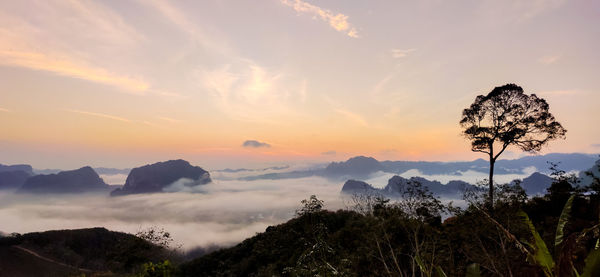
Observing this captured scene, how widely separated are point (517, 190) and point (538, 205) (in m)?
9.67

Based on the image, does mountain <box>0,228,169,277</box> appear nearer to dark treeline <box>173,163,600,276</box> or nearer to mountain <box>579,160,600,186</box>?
dark treeline <box>173,163,600,276</box>

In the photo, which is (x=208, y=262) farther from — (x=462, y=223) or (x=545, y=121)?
(x=545, y=121)

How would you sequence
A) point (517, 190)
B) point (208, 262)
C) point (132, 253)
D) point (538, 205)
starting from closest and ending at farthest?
point (517, 190), point (538, 205), point (132, 253), point (208, 262)

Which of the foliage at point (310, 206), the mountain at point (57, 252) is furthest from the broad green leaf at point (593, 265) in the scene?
the mountain at point (57, 252)

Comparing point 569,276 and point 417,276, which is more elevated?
point 569,276

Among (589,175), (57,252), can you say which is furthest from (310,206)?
(57,252)

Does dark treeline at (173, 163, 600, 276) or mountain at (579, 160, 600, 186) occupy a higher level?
mountain at (579, 160, 600, 186)

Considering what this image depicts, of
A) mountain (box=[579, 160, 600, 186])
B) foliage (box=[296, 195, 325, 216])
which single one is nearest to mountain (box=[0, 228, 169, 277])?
foliage (box=[296, 195, 325, 216])

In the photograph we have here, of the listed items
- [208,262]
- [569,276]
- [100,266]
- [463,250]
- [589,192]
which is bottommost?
[100,266]

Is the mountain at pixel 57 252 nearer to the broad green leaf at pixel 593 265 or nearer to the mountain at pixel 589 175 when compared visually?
the broad green leaf at pixel 593 265

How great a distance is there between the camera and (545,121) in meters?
25.0

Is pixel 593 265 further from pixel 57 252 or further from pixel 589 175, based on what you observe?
pixel 57 252

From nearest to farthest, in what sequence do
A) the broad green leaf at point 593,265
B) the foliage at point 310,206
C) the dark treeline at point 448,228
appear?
1. the broad green leaf at point 593,265
2. the foliage at point 310,206
3. the dark treeline at point 448,228

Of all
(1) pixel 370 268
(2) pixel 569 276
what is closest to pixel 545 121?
(1) pixel 370 268
